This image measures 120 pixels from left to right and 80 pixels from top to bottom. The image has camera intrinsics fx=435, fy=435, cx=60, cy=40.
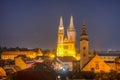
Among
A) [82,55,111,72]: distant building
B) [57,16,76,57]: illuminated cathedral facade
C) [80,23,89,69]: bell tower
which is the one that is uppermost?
[57,16,76,57]: illuminated cathedral facade

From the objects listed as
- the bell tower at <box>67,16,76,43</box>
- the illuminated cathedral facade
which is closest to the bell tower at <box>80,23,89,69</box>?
the illuminated cathedral facade

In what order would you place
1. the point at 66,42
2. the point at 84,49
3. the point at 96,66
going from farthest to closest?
the point at 66,42 → the point at 84,49 → the point at 96,66

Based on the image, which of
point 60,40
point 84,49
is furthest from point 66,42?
point 84,49

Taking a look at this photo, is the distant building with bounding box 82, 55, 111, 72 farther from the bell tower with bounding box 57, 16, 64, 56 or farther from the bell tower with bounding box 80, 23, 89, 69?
the bell tower with bounding box 57, 16, 64, 56

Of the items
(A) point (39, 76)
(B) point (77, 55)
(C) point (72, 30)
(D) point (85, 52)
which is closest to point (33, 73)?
(A) point (39, 76)

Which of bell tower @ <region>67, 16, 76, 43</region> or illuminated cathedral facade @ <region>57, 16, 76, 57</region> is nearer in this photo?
illuminated cathedral facade @ <region>57, 16, 76, 57</region>

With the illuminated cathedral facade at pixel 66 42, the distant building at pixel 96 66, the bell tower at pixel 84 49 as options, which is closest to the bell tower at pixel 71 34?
the illuminated cathedral facade at pixel 66 42

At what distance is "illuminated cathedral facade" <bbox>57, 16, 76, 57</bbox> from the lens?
102 metres

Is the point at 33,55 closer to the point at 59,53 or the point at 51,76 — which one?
the point at 59,53

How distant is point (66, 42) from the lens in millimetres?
103438

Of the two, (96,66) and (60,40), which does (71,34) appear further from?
(96,66)

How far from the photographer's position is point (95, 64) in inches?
2098

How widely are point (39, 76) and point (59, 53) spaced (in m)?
61.3

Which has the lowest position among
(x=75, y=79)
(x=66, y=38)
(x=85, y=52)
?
(x=75, y=79)
